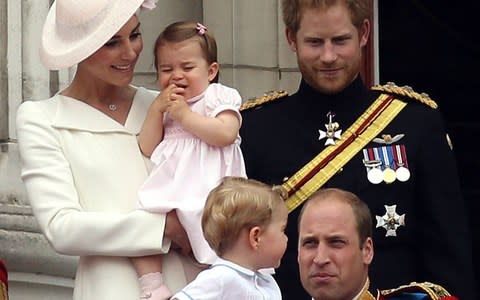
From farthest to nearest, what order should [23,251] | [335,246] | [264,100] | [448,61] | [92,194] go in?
[448,61]
[23,251]
[264,100]
[92,194]
[335,246]

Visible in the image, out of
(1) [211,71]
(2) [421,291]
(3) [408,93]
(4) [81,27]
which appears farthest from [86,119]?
(2) [421,291]

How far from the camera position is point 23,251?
6.57 meters

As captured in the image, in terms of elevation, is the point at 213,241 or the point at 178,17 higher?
the point at 178,17

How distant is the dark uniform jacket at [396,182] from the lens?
15.8ft

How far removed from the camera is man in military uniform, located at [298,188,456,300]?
171 inches

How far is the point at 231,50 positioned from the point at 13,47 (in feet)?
2.61

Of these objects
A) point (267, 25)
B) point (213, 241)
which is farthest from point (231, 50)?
point (213, 241)

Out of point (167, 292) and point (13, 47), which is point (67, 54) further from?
point (13, 47)

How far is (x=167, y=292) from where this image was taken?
4793 mm

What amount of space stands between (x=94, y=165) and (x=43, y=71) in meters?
1.84

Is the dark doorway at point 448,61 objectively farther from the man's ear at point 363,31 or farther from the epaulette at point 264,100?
the man's ear at point 363,31

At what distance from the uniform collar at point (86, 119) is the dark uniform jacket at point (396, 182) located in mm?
308

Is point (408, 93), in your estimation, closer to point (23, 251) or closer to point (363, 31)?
point (363, 31)

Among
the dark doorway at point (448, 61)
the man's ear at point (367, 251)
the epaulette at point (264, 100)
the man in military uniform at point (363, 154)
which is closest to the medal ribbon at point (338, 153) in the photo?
the man in military uniform at point (363, 154)
